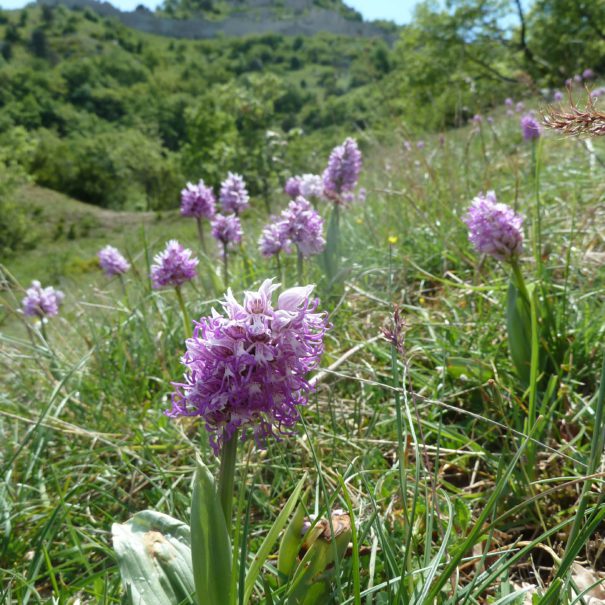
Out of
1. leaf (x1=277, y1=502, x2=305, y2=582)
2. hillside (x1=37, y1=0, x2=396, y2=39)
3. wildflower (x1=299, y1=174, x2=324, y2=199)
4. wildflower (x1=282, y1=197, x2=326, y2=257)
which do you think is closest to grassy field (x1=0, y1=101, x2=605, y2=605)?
leaf (x1=277, y1=502, x2=305, y2=582)

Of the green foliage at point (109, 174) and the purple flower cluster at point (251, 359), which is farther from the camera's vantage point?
the green foliage at point (109, 174)

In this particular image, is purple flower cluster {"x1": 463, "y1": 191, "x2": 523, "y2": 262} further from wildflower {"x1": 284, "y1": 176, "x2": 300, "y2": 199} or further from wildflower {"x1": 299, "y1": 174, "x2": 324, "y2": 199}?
wildflower {"x1": 284, "y1": 176, "x2": 300, "y2": 199}

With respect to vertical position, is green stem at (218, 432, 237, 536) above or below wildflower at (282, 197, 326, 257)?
below

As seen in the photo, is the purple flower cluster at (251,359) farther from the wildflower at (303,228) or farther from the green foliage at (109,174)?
the green foliage at (109,174)

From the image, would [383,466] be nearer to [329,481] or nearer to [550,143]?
[329,481]

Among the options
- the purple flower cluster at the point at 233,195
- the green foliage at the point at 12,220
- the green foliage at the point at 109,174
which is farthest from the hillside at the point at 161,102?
the green foliage at the point at 12,220

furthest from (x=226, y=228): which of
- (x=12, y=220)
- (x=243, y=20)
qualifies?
(x=243, y=20)

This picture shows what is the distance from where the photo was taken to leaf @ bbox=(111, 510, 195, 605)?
1169 mm

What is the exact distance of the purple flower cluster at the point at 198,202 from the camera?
12.2ft

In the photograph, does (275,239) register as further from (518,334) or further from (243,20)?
(243,20)

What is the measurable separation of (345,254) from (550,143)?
401 centimetres

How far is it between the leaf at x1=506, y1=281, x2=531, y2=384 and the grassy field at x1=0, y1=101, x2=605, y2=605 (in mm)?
109

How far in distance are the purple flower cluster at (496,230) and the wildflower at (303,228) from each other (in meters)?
1.02

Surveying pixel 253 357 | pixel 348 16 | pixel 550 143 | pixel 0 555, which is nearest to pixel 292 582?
pixel 253 357
